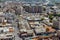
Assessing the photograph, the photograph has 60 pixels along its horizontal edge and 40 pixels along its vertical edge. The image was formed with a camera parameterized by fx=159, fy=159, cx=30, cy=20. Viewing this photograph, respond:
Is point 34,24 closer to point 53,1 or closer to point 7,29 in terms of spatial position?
point 7,29

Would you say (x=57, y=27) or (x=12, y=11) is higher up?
(x=12, y=11)

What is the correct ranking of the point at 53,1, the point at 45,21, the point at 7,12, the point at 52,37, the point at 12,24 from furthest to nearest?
1. the point at 53,1
2. the point at 7,12
3. the point at 45,21
4. the point at 12,24
5. the point at 52,37

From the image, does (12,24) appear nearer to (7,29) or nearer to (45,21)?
(7,29)

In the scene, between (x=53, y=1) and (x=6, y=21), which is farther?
(x=53, y=1)

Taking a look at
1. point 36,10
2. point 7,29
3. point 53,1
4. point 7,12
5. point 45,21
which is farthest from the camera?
point 53,1

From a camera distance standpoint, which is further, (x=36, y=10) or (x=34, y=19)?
(x=36, y=10)

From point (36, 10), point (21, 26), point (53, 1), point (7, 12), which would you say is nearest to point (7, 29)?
point (21, 26)

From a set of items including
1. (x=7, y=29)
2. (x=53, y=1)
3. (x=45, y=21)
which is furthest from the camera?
(x=53, y=1)

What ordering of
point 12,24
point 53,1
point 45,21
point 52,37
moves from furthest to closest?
point 53,1
point 45,21
point 12,24
point 52,37

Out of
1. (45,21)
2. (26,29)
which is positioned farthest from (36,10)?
(26,29)
